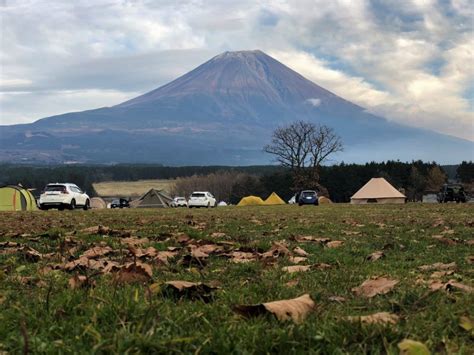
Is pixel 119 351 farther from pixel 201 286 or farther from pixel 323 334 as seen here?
pixel 201 286

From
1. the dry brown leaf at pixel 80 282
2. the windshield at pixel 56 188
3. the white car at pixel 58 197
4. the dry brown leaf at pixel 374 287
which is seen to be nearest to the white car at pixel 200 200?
the white car at pixel 58 197

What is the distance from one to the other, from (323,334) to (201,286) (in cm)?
131

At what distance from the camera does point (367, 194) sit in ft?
241

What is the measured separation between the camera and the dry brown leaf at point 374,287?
3545mm

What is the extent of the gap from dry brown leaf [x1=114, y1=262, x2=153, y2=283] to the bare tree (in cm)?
8175

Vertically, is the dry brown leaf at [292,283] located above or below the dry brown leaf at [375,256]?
above

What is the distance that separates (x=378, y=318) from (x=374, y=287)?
1027mm

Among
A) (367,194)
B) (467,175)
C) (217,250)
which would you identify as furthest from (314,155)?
(217,250)

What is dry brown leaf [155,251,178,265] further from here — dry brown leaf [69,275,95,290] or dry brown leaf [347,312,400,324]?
dry brown leaf [347,312,400,324]

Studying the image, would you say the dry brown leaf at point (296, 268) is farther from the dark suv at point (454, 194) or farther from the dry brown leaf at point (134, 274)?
the dark suv at point (454, 194)

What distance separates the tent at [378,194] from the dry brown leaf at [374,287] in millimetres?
70084

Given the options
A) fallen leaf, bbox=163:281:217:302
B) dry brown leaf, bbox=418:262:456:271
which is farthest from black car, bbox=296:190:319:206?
fallen leaf, bbox=163:281:217:302

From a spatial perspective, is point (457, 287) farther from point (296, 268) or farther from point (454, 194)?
point (454, 194)

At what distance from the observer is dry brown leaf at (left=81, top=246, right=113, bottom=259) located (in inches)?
212
